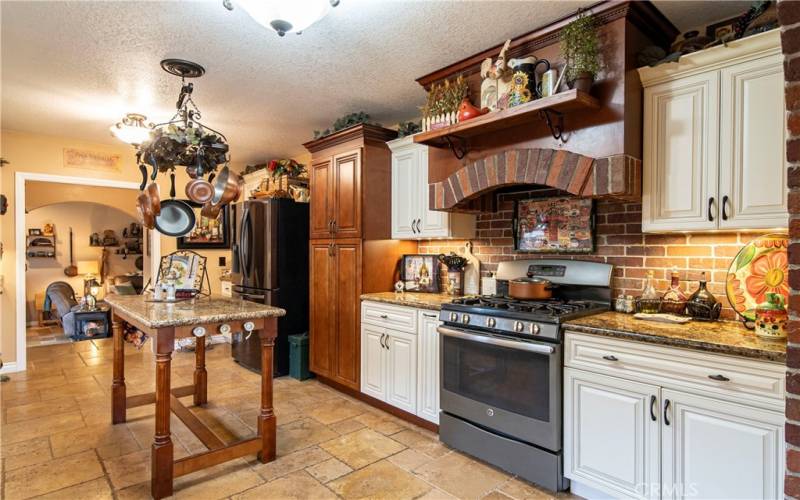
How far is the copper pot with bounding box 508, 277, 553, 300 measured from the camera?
272 centimetres

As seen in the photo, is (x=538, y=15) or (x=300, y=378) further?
(x=300, y=378)

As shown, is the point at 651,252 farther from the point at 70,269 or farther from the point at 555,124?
the point at 70,269

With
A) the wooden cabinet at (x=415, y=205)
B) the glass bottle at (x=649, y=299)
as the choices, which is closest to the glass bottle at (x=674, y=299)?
the glass bottle at (x=649, y=299)

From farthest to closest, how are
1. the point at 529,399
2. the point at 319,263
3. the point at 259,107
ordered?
1. the point at 319,263
2. the point at 259,107
3. the point at 529,399

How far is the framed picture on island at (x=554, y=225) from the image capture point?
275 cm

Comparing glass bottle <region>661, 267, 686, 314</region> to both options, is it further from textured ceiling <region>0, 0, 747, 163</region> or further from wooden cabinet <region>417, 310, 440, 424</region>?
textured ceiling <region>0, 0, 747, 163</region>

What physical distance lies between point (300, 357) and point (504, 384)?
2355mm

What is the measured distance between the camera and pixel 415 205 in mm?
3529

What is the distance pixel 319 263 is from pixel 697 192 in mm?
2977

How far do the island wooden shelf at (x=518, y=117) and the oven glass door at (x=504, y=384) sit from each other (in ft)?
4.08

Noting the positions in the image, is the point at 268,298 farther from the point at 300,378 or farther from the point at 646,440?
the point at 646,440

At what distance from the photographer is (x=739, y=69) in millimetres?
1993

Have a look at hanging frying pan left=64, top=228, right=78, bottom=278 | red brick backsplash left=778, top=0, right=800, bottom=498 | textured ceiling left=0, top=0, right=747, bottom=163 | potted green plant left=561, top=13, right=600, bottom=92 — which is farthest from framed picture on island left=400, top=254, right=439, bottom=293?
hanging frying pan left=64, top=228, right=78, bottom=278

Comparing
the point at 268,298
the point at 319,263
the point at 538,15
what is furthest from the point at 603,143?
the point at 268,298
